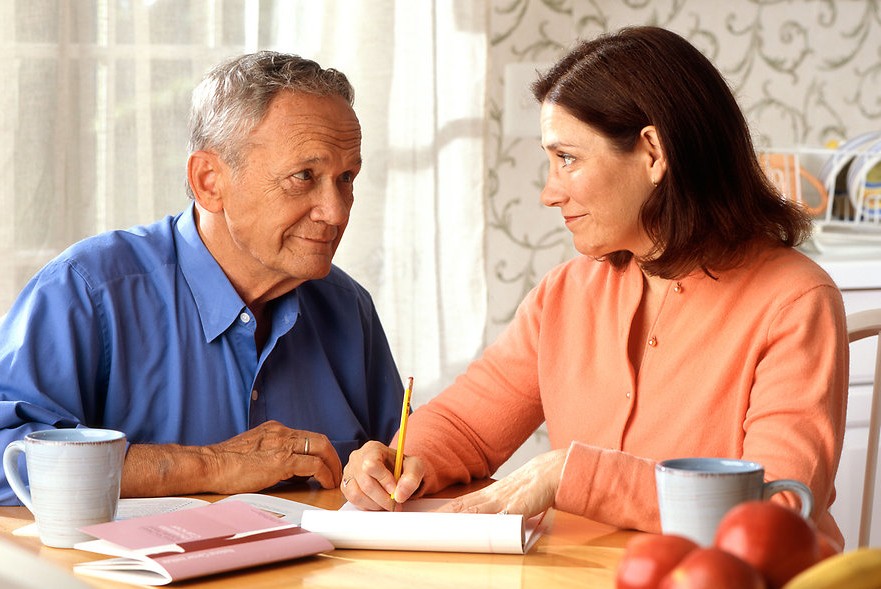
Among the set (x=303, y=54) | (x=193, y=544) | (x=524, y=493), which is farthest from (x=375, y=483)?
(x=303, y=54)

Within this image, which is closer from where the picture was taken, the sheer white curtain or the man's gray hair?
the man's gray hair

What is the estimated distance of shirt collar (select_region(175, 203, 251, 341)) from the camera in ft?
5.35

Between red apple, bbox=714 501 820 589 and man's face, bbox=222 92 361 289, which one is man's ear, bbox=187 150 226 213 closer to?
man's face, bbox=222 92 361 289

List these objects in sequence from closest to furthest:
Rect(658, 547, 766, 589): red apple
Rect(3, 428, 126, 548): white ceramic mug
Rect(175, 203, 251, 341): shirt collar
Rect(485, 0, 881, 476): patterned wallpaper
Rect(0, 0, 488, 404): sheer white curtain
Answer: Rect(658, 547, 766, 589): red apple → Rect(3, 428, 126, 548): white ceramic mug → Rect(175, 203, 251, 341): shirt collar → Rect(0, 0, 488, 404): sheer white curtain → Rect(485, 0, 881, 476): patterned wallpaper

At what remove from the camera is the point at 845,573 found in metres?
0.67

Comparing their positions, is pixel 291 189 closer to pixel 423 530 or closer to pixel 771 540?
pixel 423 530

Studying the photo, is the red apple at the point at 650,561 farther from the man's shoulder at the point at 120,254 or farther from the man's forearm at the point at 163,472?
the man's shoulder at the point at 120,254

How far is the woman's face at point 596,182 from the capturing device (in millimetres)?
1534

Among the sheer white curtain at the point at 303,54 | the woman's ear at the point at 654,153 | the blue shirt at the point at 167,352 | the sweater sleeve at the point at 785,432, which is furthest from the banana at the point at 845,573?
the sheer white curtain at the point at 303,54

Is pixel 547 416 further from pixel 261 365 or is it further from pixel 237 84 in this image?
pixel 237 84

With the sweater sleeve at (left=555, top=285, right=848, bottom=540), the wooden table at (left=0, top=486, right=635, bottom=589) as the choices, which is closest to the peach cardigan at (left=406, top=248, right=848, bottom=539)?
the sweater sleeve at (left=555, top=285, right=848, bottom=540)

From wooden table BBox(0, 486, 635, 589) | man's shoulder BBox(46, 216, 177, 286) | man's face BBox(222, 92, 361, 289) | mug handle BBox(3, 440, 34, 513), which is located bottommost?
wooden table BBox(0, 486, 635, 589)

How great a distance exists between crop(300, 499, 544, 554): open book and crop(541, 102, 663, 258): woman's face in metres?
0.54

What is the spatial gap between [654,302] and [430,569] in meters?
0.65
